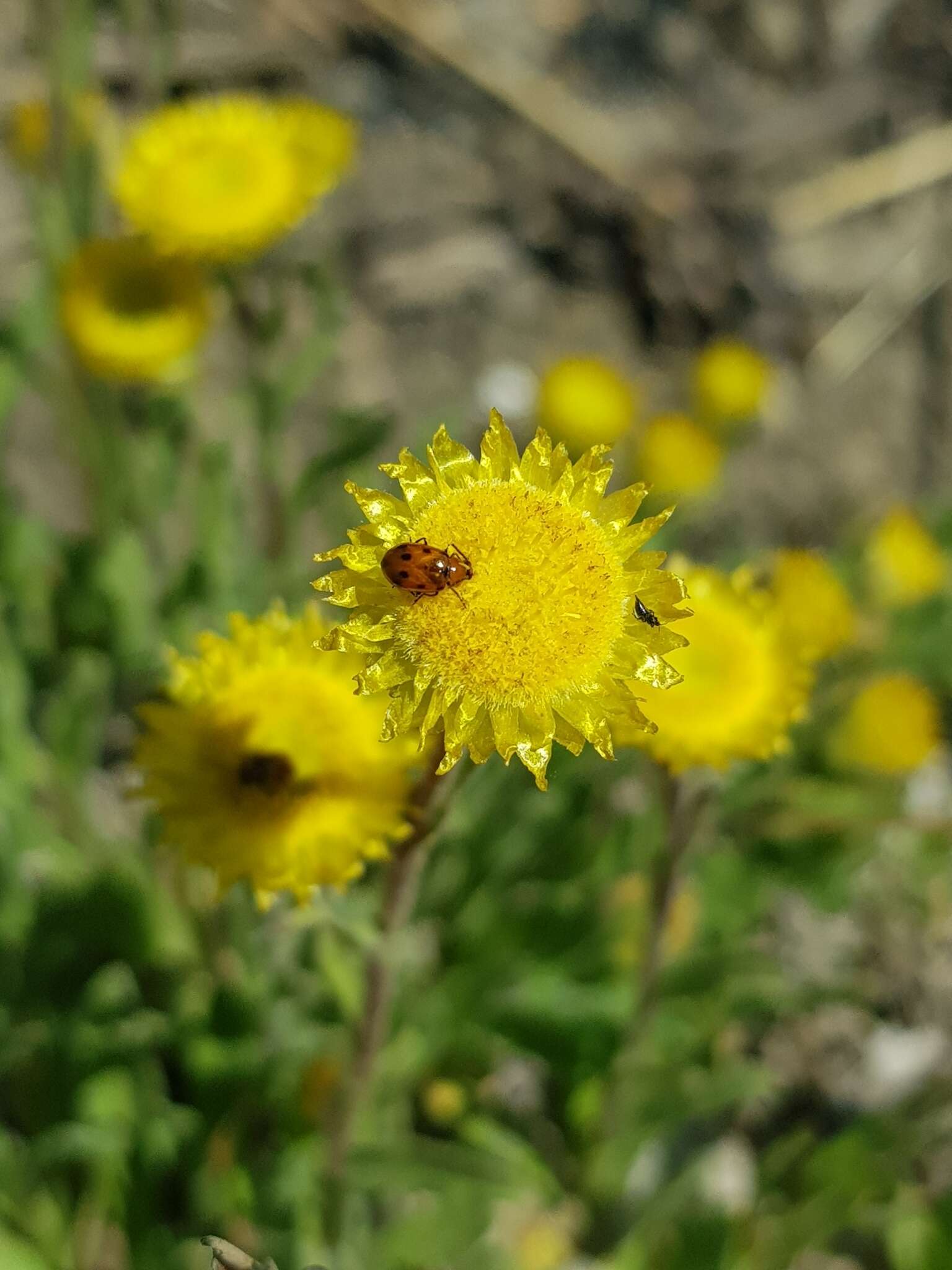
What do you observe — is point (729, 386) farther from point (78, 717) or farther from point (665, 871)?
point (78, 717)

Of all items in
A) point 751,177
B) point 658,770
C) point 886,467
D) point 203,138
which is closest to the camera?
point 658,770

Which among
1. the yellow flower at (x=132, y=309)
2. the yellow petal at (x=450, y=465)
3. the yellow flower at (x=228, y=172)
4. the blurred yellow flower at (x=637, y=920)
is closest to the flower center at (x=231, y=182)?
the yellow flower at (x=228, y=172)

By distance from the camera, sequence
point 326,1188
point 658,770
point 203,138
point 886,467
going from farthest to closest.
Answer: point 886,467 < point 203,138 < point 326,1188 < point 658,770

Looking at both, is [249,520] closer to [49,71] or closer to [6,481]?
[6,481]

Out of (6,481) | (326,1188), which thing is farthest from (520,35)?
(326,1188)

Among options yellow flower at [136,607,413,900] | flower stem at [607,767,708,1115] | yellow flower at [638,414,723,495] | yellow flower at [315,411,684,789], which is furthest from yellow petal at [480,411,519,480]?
yellow flower at [638,414,723,495]

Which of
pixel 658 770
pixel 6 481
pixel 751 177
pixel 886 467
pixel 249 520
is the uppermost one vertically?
pixel 751 177

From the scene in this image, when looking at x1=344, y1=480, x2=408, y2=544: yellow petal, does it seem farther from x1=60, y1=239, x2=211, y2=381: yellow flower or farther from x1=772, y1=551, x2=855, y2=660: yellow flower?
x1=60, y1=239, x2=211, y2=381: yellow flower
